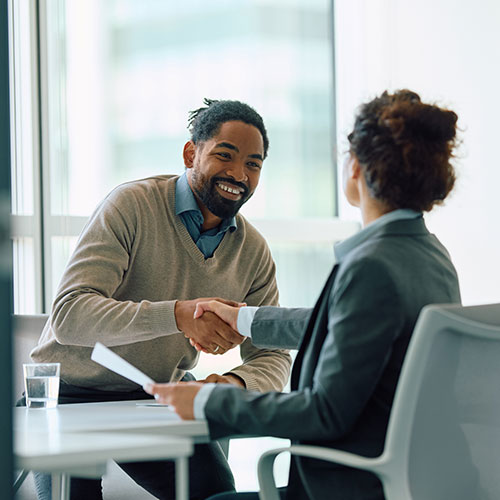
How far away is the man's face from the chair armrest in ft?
3.12

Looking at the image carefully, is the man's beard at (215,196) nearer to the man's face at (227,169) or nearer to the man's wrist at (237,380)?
the man's face at (227,169)

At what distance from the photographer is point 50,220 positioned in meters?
3.63

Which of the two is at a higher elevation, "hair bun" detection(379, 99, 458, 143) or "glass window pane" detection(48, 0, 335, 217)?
"glass window pane" detection(48, 0, 335, 217)

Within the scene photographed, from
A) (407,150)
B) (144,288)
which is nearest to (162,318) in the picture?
(144,288)

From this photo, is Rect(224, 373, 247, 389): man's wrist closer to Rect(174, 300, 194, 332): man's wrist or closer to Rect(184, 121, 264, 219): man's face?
Rect(174, 300, 194, 332): man's wrist

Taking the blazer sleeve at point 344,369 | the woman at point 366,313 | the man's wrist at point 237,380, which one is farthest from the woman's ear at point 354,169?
the man's wrist at point 237,380

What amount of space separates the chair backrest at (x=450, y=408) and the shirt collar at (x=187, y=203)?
1079 millimetres

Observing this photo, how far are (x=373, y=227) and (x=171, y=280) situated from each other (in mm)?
821

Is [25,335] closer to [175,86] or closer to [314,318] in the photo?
[314,318]

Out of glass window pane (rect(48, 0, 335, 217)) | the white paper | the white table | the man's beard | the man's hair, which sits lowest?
the white table

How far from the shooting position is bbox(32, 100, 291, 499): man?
177cm

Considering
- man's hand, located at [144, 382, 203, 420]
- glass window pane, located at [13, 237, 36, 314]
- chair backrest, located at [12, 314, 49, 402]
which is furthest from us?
glass window pane, located at [13, 237, 36, 314]

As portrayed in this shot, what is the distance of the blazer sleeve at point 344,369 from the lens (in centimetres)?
116

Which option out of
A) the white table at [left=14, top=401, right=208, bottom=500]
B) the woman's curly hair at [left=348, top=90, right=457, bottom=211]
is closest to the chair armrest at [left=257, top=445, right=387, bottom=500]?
the white table at [left=14, top=401, right=208, bottom=500]
